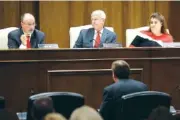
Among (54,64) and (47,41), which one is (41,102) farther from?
(47,41)

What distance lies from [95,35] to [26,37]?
3.44ft

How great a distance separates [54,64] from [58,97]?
148 centimetres

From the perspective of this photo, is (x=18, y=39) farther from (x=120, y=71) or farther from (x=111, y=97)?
(x=111, y=97)

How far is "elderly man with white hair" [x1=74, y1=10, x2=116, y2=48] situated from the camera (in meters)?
7.32

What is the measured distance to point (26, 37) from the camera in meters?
6.89

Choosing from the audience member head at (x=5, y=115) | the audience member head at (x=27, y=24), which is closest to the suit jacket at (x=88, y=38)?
the audience member head at (x=27, y=24)

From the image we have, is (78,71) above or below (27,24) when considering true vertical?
below

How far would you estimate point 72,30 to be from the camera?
7.59 m

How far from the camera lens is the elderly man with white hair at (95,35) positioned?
24.0ft

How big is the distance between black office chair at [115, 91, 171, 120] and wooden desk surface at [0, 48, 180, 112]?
1.37 metres

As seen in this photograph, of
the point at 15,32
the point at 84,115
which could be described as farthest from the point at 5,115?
the point at 15,32

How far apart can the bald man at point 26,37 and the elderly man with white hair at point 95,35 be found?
0.61 m

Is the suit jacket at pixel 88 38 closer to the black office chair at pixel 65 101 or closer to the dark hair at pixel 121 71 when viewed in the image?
the dark hair at pixel 121 71

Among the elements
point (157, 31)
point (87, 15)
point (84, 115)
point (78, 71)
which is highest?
point (87, 15)
